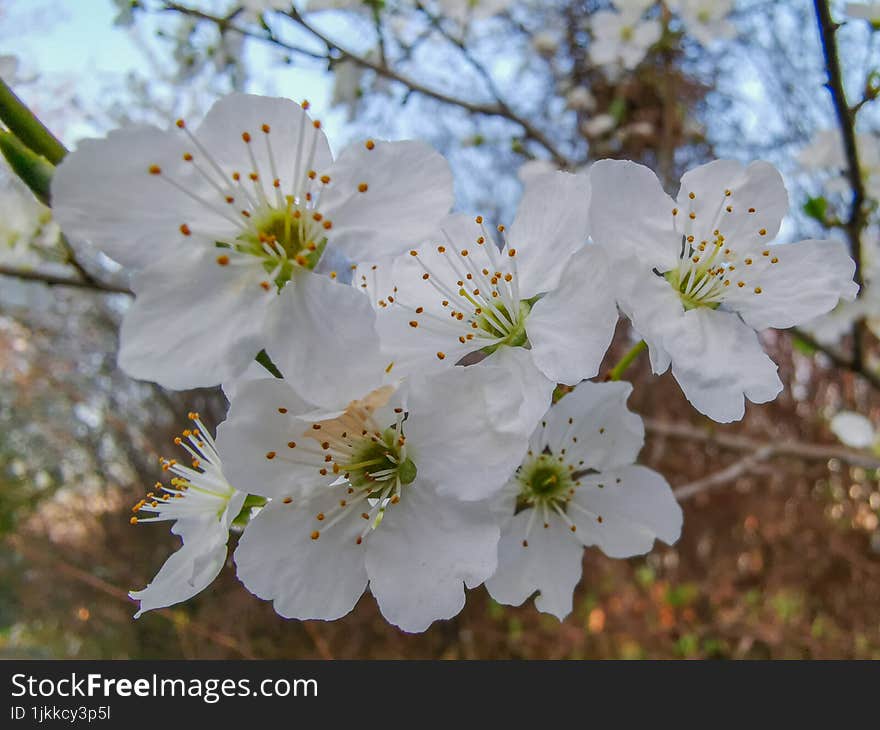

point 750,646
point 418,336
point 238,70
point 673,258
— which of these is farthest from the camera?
point 750,646

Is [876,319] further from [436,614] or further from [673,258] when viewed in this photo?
[436,614]

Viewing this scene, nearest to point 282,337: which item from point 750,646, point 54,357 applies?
point 750,646

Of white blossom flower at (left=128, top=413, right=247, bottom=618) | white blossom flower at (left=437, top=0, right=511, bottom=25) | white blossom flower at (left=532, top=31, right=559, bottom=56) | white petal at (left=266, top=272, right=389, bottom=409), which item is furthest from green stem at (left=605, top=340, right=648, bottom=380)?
white blossom flower at (left=532, top=31, right=559, bottom=56)

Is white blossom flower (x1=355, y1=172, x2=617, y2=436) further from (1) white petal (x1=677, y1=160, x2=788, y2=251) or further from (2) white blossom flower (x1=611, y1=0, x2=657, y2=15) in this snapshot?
(2) white blossom flower (x1=611, y1=0, x2=657, y2=15)

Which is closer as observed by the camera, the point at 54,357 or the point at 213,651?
the point at 213,651

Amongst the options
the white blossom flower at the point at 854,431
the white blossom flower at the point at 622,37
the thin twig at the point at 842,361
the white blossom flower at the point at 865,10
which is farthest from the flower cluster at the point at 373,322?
the white blossom flower at the point at 622,37

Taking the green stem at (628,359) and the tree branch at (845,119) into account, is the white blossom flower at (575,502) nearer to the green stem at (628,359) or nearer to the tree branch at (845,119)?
the green stem at (628,359)
